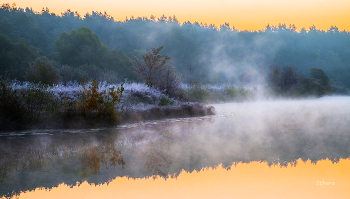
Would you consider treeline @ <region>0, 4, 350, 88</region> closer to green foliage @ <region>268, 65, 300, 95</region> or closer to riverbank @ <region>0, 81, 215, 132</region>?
green foliage @ <region>268, 65, 300, 95</region>

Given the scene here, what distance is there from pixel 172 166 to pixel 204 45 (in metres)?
99.5

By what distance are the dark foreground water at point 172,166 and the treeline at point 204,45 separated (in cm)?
5528

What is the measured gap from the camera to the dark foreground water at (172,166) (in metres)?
5.53

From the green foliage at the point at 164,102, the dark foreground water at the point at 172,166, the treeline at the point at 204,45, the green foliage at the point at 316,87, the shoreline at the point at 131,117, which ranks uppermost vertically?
the treeline at the point at 204,45

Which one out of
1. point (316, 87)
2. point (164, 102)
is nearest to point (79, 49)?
point (316, 87)

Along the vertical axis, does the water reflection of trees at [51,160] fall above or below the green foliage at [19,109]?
below

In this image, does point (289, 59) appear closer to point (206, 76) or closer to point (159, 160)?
point (206, 76)

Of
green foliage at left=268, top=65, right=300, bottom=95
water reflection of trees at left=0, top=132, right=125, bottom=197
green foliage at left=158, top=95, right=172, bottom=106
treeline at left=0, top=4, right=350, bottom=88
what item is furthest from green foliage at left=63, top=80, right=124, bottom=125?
treeline at left=0, top=4, right=350, bottom=88

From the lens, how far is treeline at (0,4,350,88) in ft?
252

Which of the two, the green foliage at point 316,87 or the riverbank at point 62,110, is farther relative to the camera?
the green foliage at point 316,87

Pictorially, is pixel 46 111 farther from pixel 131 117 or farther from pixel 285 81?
pixel 285 81

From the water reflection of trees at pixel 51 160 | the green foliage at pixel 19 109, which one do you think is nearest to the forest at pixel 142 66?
the green foliage at pixel 19 109

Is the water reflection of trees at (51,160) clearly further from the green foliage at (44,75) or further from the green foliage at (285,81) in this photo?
the green foliage at (285,81)

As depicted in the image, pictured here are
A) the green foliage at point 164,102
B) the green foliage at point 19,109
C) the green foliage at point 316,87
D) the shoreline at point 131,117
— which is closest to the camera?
the green foliage at point 19,109
